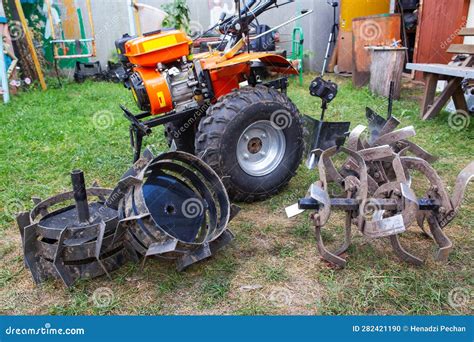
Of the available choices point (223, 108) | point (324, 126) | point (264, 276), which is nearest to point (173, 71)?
point (223, 108)

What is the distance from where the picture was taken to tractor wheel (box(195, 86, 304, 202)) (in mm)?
2943

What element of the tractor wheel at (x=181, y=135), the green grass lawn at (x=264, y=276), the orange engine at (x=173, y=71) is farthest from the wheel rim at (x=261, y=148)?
the tractor wheel at (x=181, y=135)

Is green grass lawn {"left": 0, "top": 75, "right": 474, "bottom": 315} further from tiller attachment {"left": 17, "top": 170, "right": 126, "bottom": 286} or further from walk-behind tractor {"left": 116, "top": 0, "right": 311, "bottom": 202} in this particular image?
walk-behind tractor {"left": 116, "top": 0, "right": 311, "bottom": 202}

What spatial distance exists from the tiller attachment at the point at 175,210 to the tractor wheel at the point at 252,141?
287 mm

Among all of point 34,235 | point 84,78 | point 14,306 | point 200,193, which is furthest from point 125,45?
point 84,78

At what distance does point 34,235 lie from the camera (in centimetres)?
224

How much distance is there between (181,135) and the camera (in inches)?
139

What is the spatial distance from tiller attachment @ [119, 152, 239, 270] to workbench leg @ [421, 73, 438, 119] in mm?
3943

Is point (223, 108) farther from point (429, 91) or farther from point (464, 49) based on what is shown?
point (464, 49)

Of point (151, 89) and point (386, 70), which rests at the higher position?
point (151, 89)

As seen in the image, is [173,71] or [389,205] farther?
[173,71]

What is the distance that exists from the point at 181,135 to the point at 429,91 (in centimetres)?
361

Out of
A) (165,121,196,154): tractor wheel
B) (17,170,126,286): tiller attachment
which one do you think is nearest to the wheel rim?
(165,121,196,154): tractor wheel

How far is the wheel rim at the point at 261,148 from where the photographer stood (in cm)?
317
